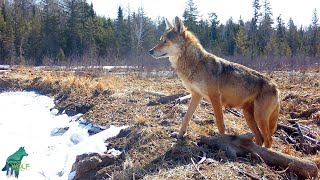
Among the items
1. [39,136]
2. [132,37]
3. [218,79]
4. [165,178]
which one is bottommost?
[39,136]

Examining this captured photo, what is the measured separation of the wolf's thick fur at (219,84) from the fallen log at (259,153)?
384 millimetres

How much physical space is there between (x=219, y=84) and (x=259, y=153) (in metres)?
1.32

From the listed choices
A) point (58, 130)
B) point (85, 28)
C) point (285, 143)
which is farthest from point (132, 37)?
point (285, 143)

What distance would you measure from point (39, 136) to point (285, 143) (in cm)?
662

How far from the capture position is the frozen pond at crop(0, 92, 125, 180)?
20.3 ft

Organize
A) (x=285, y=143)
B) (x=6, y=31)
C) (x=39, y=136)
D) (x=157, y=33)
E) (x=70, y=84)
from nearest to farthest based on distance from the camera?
(x=285, y=143), (x=39, y=136), (x=70, y=84), (x=6, y=31), (x=157, y=33)

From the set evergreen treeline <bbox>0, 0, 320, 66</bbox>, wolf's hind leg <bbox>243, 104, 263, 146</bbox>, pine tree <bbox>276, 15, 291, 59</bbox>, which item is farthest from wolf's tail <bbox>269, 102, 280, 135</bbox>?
pine tree <bbox>276, 15, 291, 59</bbox>

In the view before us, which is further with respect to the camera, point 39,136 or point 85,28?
point 85,28

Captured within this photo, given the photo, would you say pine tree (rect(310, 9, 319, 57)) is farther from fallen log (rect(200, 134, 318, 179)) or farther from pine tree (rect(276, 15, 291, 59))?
fallen log (rect(200, 134, 318, 179))

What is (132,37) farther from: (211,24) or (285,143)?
(285,143)

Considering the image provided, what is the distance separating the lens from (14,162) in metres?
6.38

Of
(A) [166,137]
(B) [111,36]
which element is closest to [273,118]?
(A) [166,137]

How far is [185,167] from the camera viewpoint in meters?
4.22

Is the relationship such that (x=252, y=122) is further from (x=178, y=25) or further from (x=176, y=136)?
(x=178, y=25)
